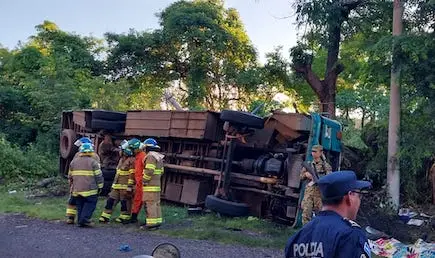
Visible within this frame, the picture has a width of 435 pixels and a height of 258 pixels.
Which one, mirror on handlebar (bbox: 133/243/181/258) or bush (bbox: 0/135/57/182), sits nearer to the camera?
mirror on handlebar (bbox: 133/243/181/258)

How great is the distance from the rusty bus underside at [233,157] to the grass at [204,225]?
0.46 meters

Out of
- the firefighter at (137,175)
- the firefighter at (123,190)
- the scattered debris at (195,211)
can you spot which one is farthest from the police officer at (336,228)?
the scattered debris at (195,211)

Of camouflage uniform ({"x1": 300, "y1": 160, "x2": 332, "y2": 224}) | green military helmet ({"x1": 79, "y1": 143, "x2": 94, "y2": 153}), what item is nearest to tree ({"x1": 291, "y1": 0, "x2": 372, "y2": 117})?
camouflage uniform ({"x1": 300, "y1": 160, "x2": 332, "y2": 224})

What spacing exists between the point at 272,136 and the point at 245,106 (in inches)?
542

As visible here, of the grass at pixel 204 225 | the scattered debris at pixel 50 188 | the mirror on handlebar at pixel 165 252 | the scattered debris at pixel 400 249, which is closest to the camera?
the mirror on handlebar at pixel 165 252

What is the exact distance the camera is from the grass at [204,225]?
8.50m

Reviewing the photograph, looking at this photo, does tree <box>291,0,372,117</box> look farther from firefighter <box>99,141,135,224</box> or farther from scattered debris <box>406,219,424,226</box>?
firefighter <box>99,141,135,224</box>

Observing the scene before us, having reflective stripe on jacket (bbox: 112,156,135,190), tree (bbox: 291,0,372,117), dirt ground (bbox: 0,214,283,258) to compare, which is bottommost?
dirt ground (bbox: 0,214,283,258)

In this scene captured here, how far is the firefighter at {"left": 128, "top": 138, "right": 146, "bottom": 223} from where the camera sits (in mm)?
9789

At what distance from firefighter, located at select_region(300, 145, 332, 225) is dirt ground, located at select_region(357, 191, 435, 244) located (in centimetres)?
157

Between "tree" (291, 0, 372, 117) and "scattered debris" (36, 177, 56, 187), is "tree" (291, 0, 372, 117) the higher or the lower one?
the higher one

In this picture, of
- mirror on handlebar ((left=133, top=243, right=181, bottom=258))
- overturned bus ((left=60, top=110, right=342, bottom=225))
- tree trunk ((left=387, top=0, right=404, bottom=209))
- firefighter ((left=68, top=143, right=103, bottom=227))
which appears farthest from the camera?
tree trunk ((left=387, top=0, right=404, bottom=209))

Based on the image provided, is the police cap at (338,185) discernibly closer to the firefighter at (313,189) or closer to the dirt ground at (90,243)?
the dirt ground at (90,243)

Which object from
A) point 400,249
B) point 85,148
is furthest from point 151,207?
point 400,249
